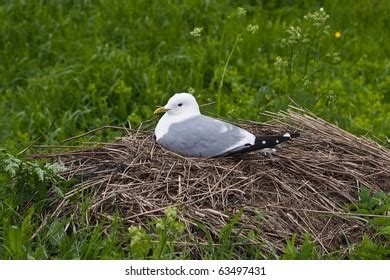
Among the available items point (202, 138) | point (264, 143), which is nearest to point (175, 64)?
point (202, 138)

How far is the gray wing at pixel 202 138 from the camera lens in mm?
4832

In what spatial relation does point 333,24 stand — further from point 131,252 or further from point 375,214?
point 131,252

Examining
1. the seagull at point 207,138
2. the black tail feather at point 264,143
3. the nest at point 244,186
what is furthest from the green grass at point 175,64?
the black tail feather at point 264,143

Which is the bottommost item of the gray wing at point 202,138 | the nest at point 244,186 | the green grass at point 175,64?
the green grass at point 175,64

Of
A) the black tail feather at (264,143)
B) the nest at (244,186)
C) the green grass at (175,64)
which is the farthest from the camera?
the green grass at (175,64)

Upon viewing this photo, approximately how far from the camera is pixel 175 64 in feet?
24.0

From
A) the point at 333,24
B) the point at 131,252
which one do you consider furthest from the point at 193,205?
the point at 333,24

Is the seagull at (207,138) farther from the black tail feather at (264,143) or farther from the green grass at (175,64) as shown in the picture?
the green grass at (175,64)

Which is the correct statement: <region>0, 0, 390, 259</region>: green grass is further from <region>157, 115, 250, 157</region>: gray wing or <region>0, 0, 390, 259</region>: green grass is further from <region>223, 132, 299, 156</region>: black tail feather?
<region>223, 132, 299, 156</region>: black tail feather

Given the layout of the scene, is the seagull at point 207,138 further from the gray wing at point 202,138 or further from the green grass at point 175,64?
the green grass at point 175,64

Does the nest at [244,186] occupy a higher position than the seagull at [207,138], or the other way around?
the seagull at [207,138]

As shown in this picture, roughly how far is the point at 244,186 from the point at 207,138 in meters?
0.35

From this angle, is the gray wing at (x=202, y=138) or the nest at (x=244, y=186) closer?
the nest at (x=244, y=186)

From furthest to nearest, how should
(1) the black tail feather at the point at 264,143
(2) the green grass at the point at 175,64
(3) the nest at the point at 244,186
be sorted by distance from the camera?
(2) the green grass at the point at 175,64, (1) the black tail feather at the point at 264,143, (3) the nest at the point at 244,186
